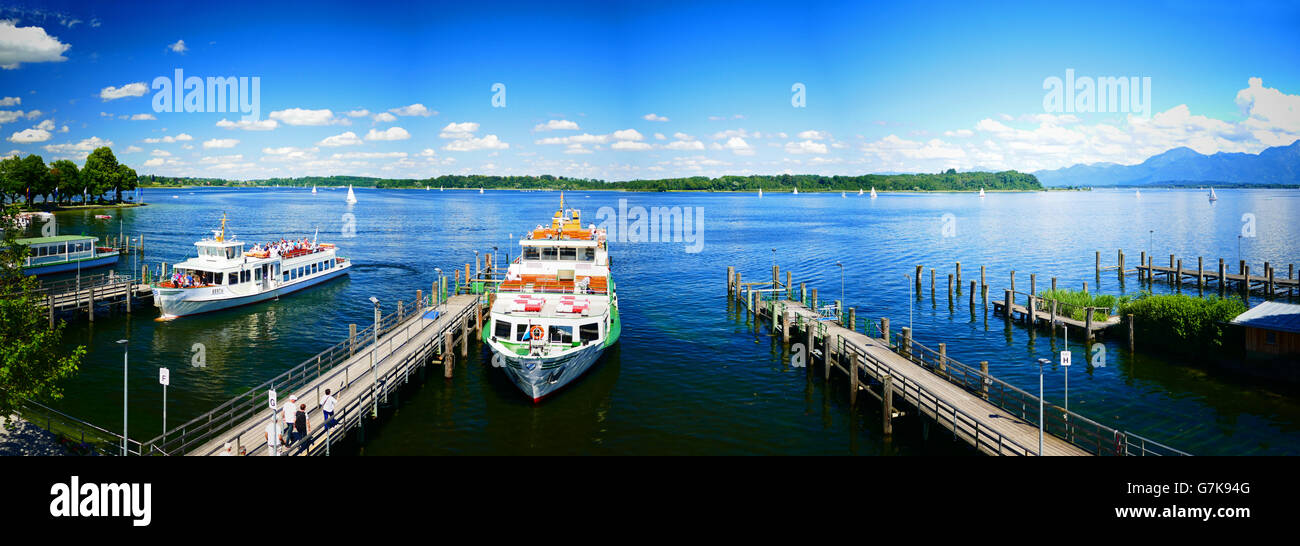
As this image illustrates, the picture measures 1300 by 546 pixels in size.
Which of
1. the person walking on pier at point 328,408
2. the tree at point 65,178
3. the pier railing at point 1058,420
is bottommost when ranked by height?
the pier railing at point 1058,420

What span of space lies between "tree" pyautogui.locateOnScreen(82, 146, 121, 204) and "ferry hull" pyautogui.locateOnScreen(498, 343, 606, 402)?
177260 millimetres

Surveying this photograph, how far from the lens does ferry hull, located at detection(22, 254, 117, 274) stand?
6481cm

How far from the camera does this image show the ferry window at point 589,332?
35750 millimetres

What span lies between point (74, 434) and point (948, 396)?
112 ft

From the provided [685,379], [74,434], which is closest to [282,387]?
Answer: [74,434]

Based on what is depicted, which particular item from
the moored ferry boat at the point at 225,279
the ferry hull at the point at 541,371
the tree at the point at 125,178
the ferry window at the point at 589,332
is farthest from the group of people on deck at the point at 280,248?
the tree at the point at 125,178

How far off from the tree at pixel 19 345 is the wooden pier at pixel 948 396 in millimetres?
29585

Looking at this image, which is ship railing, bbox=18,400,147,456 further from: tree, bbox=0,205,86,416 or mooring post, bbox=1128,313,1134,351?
mooring post, bbox=1128,313,1134,351

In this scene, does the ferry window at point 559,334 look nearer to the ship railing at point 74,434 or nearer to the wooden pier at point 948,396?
the wooden pier at point 948,396

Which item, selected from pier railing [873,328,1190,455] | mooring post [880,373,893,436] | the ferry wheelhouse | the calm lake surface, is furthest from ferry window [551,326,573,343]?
the ferry wheelhouse

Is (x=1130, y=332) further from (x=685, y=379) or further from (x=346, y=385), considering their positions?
(x=346, y=385)

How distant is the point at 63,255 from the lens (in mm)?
69062
